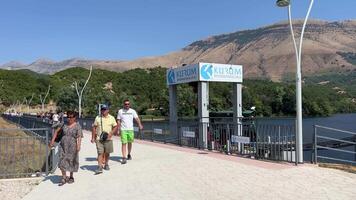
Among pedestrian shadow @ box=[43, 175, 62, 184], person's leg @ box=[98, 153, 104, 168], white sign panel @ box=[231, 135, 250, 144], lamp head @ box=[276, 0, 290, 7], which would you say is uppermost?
lamp head @ box=[276, 0, 290, 7]

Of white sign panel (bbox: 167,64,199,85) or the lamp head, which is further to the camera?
white sign panel (bbox: 167,64,199,85)

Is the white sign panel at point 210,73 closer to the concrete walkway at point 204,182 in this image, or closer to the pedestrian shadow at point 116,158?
the pedestrian shadow at point 116,158

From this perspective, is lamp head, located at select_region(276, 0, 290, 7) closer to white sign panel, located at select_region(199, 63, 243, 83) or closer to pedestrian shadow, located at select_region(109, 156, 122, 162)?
white sign panel, located at select_region(199, 63, 243, 83)

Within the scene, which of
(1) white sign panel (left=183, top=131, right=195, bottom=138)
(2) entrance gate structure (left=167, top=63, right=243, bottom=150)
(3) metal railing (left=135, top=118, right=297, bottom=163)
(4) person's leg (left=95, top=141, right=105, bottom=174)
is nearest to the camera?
(4) person's leg (left=95, top=141, right=105, bottom=174)

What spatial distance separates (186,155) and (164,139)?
6679 millimetres

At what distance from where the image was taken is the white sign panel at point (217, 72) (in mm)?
18812

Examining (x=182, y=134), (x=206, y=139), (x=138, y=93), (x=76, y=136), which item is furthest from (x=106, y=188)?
(x=138, y=93)

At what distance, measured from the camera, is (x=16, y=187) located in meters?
10.9

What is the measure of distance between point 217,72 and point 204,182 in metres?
9.43

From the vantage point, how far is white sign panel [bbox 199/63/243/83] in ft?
61.7

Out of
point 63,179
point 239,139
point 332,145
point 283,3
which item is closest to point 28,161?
point 63,179

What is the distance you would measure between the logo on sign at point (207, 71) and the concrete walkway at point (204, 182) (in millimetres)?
5887

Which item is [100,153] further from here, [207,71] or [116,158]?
[207,71]

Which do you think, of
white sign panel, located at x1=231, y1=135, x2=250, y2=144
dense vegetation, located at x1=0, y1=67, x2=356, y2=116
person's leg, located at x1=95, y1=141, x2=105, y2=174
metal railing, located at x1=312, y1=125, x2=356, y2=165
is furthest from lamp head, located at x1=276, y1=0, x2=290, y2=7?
dense vegetation, located at x1=0, y1=67, x2=356, y2=116
